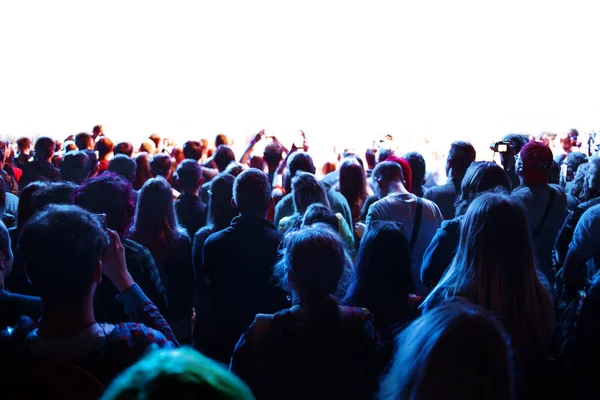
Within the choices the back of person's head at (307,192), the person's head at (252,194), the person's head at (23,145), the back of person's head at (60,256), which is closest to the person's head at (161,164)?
the back of person's head at (307,192)

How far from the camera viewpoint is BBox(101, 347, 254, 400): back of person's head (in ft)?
3.07

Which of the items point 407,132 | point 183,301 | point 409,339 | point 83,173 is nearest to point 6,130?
point 407,132

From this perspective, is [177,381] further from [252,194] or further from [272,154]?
[272,154]

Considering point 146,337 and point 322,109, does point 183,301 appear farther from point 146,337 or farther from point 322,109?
point 322,109

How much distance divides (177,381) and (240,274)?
226 cm

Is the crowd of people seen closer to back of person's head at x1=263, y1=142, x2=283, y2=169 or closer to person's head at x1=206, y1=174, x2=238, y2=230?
person's head at x1=206, y1=174, x2=238, y2=230

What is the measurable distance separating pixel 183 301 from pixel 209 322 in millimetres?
386

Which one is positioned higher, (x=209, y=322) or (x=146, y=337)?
(x=146, y=337)

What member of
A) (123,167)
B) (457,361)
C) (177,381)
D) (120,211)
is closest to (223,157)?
(123,167)

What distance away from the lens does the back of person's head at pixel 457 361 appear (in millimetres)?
1244

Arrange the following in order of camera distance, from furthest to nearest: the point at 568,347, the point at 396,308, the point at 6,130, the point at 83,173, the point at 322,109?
1. the point at 322,109
2. the point at 6,130
3. the point at 83,173
4. the point at 396,308
5. the point at 568,347

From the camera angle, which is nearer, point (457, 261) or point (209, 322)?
point (457, 261)

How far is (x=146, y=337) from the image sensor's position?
183 cm

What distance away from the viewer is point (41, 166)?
20.0ft
